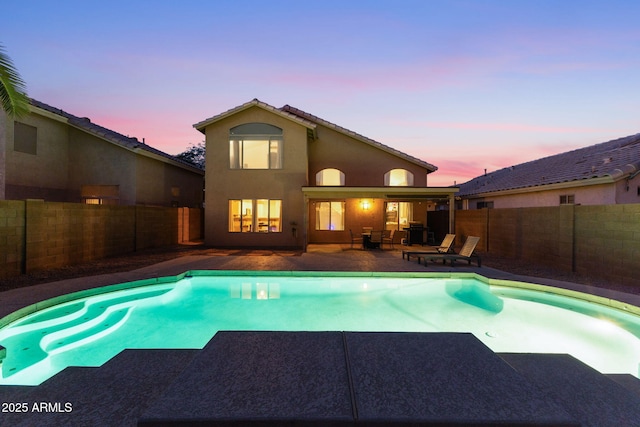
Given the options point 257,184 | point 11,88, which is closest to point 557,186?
point 257,184

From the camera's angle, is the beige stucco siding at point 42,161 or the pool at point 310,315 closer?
the pool at point 310,315

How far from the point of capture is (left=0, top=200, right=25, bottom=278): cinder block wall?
792 cm

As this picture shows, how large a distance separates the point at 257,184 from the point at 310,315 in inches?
397

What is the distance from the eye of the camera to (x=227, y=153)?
1593cm

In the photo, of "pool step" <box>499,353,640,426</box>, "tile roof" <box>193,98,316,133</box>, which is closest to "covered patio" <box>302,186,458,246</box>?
"tile roof" <box>193,98,316,133</box>

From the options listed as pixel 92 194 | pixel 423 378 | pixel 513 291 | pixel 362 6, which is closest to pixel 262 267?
pixel 513 291

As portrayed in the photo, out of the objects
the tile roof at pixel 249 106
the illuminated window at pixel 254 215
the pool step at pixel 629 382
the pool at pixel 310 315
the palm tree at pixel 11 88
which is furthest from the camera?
the illuminated window at pixel 254 215

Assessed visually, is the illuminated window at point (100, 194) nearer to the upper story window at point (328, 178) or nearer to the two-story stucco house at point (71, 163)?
the two-story stucco house at point (71, 163)

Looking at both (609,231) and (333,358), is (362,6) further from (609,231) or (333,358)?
(333,358)

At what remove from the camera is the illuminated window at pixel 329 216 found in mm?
18031

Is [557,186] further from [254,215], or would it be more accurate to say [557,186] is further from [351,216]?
[254,215]

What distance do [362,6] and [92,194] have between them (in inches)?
621

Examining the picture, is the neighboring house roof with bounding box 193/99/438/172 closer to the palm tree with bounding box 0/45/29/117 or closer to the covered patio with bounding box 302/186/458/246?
the covered patio with bounding box 302/186/458/246

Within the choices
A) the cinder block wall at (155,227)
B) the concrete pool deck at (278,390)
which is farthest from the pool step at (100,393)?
the cinder block wall at (155,227)
